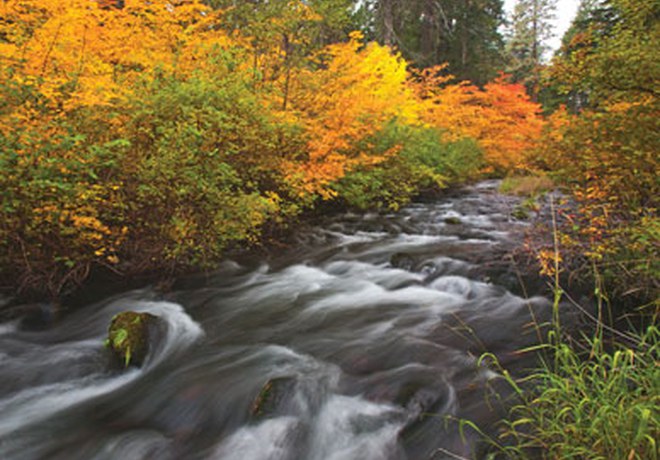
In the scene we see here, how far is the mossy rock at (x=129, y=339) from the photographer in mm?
3695

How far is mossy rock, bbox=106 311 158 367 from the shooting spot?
370 centimetres

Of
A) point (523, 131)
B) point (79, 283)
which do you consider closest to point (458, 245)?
point (79, 283)

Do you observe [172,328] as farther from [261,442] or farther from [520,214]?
[520,214]

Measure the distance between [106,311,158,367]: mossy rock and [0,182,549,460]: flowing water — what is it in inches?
4.0

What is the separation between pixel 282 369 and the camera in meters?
3.65

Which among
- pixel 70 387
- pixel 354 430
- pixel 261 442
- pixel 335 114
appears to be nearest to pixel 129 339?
pixel 70 387

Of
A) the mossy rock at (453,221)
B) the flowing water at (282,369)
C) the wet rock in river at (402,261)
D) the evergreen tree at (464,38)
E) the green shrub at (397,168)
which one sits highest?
the evergreen tree at (464,38)

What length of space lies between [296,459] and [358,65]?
9.58 meters

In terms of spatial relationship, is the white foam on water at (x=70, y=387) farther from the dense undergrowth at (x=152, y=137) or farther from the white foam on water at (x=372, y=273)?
the white foam on water at (x=372, y=273)

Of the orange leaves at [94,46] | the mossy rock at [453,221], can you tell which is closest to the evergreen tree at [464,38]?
the mossy rock at [453,221]

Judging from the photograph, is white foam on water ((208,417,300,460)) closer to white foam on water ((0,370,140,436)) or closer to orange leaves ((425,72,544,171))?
white foam on water ((0,370,140,436))

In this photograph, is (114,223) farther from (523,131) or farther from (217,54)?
(523,131)

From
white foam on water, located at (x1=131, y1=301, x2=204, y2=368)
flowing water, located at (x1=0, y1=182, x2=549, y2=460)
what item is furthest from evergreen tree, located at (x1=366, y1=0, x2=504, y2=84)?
white foam on water, located at (x1=131, y1=301, x2=204, y2=368)

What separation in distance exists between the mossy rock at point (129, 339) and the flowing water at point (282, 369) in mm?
101
